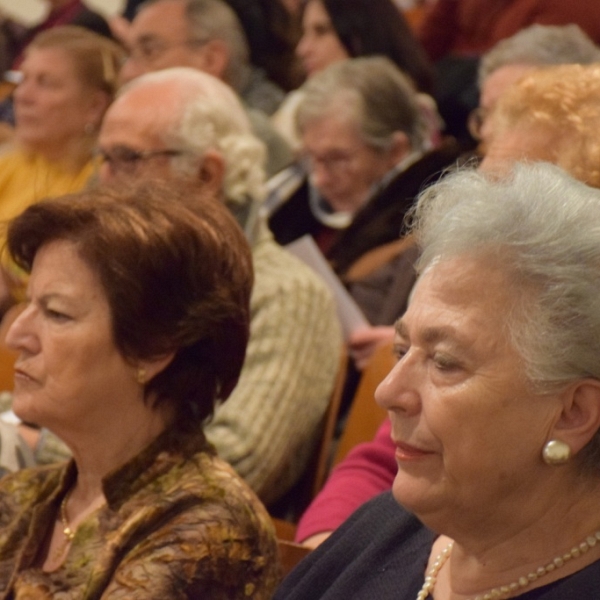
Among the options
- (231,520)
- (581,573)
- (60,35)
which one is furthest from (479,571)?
(60,35)

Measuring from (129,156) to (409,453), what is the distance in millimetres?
1557

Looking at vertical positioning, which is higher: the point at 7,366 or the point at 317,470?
the point at 7,366

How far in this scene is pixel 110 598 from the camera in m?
1.63

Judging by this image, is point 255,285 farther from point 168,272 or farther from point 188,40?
point 188,40

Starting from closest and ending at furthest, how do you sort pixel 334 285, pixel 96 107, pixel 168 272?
pixel 168 272 < pixel 334 285 < pixel 96 107

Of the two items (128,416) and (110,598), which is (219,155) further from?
(110,598)

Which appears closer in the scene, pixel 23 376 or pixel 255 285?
pixel 23 376

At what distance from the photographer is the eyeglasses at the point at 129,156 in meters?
2.77

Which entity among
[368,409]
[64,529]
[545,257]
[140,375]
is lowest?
[368,409]

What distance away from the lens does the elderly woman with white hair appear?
1.33m

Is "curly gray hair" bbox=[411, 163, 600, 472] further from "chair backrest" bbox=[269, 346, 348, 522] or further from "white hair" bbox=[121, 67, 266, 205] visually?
"white hair" bbox=[121, 67, 266, 205]

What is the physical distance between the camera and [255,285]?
8.46 ft

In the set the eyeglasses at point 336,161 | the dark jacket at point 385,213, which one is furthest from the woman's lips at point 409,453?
the eyeglasses at point 336,161

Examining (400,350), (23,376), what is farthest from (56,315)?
(400,350)
